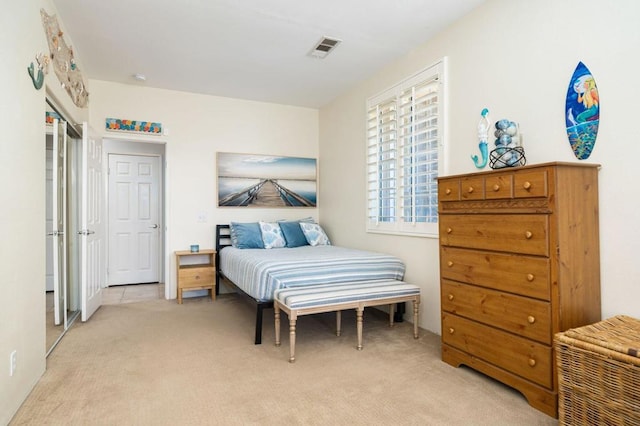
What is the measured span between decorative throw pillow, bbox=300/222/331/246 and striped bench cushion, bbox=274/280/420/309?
65.5 inches

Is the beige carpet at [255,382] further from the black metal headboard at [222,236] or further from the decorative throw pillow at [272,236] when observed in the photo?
the black metal headboard at [222,236]

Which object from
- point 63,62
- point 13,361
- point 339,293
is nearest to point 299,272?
point 339,293

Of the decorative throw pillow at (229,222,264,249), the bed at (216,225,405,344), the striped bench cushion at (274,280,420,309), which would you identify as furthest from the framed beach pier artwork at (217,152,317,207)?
the striped bench cushion at (274,280,420,309)

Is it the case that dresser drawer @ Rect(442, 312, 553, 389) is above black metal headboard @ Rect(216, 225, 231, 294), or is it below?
below

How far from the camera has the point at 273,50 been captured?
3.74 metres

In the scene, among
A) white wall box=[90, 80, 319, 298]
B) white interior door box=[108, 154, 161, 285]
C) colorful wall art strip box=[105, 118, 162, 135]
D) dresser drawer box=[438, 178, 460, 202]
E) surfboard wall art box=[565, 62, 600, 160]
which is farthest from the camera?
white interior door box=[108, 154, 161, 285]

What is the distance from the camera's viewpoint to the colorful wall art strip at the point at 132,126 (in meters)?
4.63

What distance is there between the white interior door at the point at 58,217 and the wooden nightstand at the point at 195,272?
1.32m

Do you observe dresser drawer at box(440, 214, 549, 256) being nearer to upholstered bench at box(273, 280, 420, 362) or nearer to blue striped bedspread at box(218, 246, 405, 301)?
upholstered bench at box(273, 280, 420, 362)

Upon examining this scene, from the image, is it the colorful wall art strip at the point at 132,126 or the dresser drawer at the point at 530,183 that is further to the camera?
the colorful wall art strip at the point at 132,126

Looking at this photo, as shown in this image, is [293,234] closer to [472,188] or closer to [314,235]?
[314,235]

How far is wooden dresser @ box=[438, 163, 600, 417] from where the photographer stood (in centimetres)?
197

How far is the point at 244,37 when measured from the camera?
11.3 ft

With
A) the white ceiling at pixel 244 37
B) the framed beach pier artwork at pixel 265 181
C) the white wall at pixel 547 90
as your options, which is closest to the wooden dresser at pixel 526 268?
the white wall at pixel 547 90
